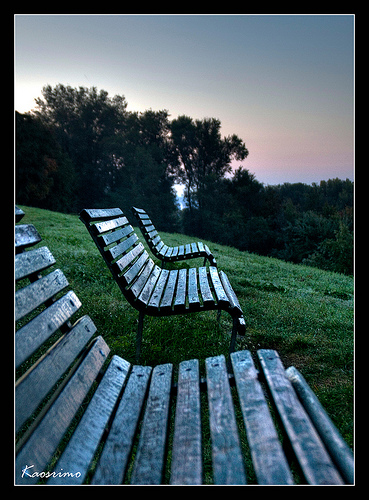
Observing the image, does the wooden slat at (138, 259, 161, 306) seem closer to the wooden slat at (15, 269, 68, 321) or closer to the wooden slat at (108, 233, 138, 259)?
the wooden slat at (108, 233, 138, 259)

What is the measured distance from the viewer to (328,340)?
317 centimetres

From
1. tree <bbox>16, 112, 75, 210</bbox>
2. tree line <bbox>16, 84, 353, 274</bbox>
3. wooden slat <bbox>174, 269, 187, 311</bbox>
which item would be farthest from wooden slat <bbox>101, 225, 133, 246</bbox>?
tree <bbox>16, 112, 75, 210</bbox>

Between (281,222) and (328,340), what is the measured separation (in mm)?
24930

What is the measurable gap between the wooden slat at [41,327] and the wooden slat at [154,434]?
1.60 feet

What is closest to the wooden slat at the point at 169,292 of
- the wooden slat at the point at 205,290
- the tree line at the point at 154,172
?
the wooden slat at the point at 205,290

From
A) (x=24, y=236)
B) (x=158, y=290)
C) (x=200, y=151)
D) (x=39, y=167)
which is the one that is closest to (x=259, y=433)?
(x=24, y=236)

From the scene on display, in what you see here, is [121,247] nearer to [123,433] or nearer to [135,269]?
[135,269]

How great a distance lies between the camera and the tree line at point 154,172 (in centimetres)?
2734

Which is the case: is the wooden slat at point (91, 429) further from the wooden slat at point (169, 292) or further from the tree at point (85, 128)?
the tree at point (85, 128)

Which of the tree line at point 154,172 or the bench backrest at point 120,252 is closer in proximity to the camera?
the bench backrest at point 120,252

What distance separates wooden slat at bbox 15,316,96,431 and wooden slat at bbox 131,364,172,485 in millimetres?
373

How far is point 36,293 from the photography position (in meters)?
1.25
